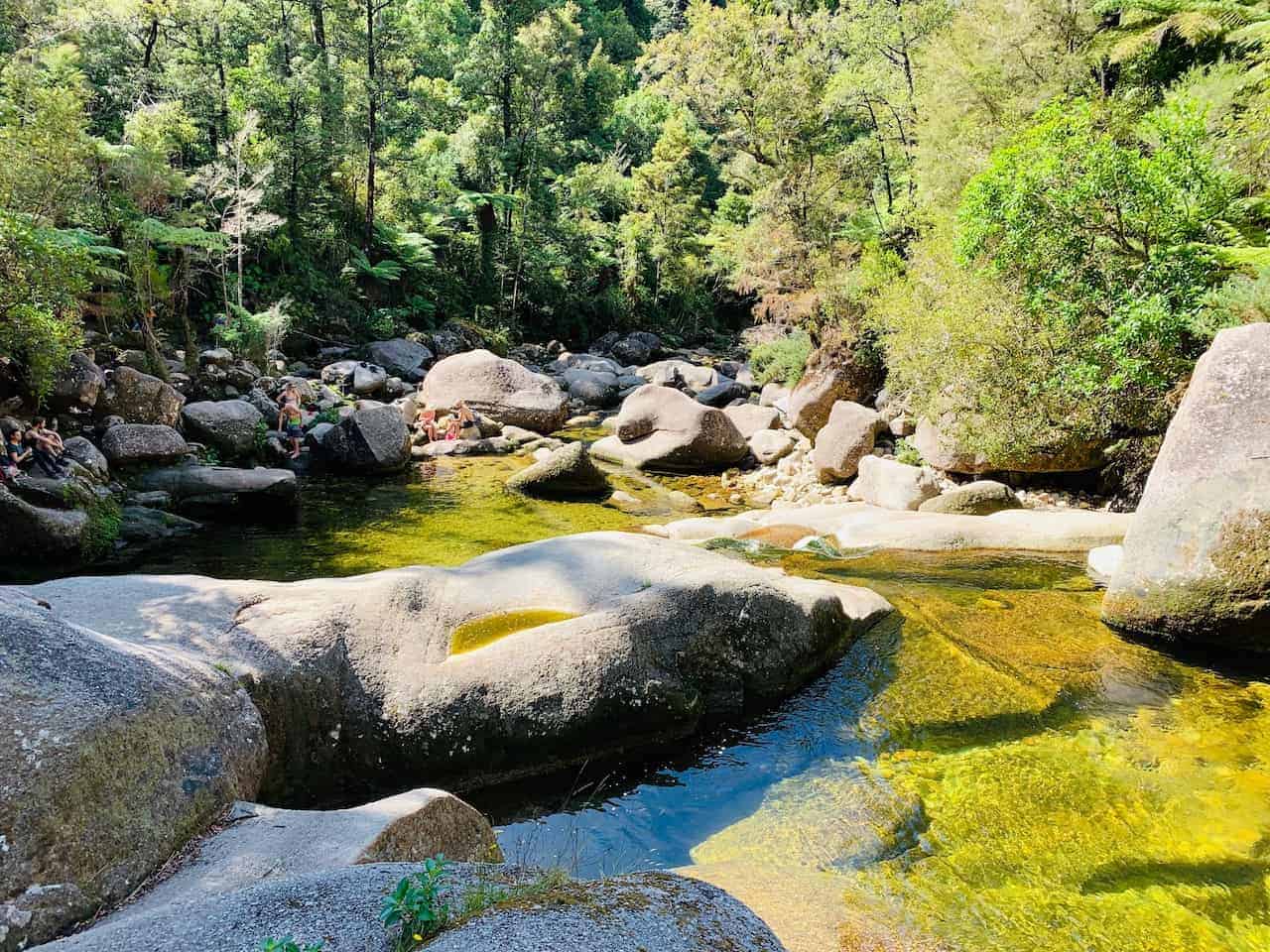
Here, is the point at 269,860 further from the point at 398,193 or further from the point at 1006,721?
the point at 398,193

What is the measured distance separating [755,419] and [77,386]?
13.9 meters

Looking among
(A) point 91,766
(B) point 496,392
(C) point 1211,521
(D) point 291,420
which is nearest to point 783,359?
(B) point 496,392

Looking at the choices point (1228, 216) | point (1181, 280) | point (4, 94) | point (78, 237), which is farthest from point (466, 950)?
point (4, 94)

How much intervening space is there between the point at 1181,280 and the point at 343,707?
11.0 m

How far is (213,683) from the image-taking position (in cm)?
411

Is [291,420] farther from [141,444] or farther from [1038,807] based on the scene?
[1038,807]

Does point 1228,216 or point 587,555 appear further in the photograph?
point 1228,216

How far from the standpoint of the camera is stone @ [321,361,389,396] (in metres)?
20.6

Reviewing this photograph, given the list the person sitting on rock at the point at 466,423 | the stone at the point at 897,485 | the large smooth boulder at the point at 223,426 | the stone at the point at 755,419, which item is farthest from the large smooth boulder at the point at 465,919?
the stone at the point at 755,419

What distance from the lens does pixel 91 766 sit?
3180mm

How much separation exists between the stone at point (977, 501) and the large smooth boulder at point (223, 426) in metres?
12.5

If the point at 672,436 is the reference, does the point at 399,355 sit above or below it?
above

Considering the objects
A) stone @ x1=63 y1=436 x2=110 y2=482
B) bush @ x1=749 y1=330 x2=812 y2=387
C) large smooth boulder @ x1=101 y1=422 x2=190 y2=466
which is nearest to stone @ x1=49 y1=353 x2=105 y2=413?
large smooth boulder @ x1=101 y1=422 x2=190 y2=466

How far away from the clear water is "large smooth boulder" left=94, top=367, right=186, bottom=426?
1191cm
